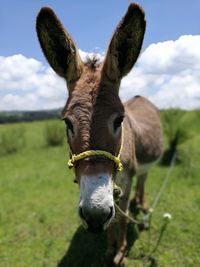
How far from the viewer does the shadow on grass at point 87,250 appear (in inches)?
187

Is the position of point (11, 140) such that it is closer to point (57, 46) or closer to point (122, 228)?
point (122, 228)

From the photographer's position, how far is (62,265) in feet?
15.7

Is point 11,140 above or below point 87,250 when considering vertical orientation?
above

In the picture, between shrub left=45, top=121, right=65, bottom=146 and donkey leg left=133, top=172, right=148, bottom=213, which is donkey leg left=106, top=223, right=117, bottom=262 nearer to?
donkey leg left=133, top=172, right=148, bottom=213

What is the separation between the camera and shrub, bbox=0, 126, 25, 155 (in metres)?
16.2

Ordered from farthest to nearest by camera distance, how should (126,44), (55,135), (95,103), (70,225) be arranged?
(55,135), (70,225), (126,44), (95,103)

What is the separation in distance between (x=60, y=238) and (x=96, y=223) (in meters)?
3.45

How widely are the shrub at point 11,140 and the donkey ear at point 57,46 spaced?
45.1 ft

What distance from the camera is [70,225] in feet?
20.1

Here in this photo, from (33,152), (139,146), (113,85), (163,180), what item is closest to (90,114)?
(113,85)

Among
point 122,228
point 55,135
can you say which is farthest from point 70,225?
point 55,135

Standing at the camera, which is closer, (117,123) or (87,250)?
(117,123)

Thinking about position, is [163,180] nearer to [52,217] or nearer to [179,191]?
[179,191]

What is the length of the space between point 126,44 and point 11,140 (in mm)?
14286
